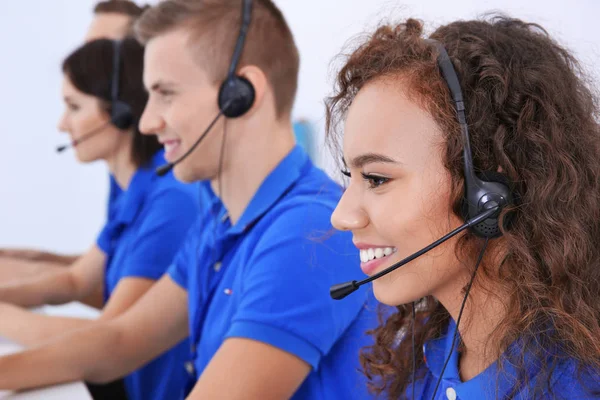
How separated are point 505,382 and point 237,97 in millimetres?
732

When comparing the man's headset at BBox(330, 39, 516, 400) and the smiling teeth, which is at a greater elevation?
the man's headset at BBox(330, 39, 516, 400)

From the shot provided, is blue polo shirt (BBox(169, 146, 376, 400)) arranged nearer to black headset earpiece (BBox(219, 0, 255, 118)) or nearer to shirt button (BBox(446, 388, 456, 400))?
black headset earpiece (BBox(219, 0, 255, 118))

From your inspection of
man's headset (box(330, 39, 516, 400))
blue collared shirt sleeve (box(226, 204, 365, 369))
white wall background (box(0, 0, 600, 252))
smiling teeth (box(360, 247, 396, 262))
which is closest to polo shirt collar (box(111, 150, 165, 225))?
blue collared shirt sleeve (box(226, 204, 365, 369))

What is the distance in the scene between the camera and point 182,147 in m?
1.32

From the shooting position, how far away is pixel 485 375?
737mm

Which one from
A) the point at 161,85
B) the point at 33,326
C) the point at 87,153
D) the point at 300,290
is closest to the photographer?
the point at 300,290

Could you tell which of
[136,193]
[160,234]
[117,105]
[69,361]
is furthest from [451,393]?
[117,105]

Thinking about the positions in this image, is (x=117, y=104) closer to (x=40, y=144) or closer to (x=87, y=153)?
(x=87, y=153)

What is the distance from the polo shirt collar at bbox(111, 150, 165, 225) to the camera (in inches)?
71.8

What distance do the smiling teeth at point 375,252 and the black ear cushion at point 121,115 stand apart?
1.22 meters

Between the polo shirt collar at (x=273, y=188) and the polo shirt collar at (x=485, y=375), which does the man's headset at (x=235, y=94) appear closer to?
the polo shirt collar at (x=273, y=188)

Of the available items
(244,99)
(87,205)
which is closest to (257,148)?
(244,99)

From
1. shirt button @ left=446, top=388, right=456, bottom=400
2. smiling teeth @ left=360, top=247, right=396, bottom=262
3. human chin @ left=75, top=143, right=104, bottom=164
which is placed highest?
smiling teeth @ left=360, top=247, right=396, bottom=262

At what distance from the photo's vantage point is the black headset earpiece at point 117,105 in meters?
1.85
